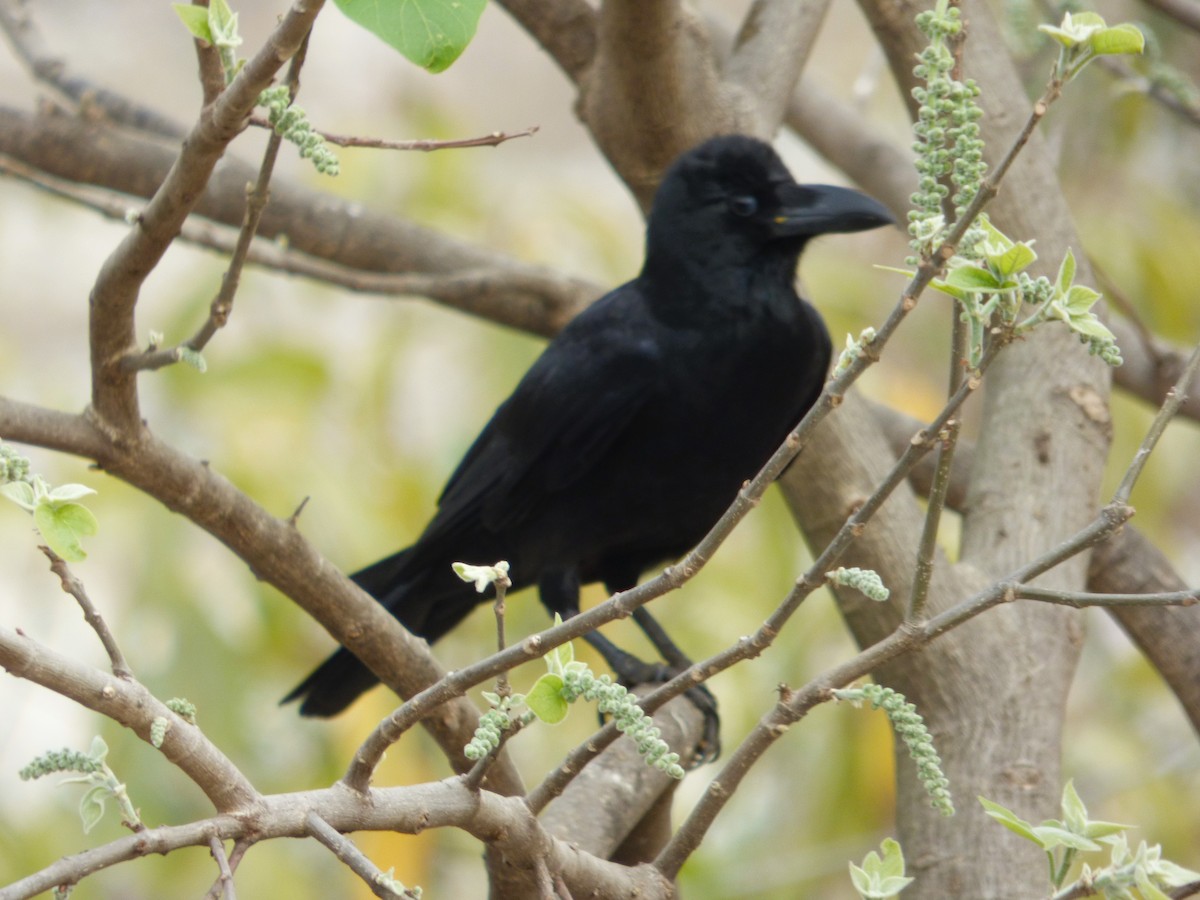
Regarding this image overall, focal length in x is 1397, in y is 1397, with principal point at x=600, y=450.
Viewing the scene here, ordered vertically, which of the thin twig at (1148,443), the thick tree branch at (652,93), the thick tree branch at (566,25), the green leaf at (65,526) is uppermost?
the thick tree branch at (566,25)

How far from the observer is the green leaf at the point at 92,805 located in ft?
3.84

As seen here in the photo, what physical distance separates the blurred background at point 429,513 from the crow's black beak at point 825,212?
1.66ft

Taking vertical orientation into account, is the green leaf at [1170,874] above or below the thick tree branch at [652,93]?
below

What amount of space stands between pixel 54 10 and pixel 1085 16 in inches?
511

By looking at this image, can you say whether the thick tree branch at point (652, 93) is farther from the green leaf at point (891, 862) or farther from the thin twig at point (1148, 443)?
the green leaf at point (891, 862)

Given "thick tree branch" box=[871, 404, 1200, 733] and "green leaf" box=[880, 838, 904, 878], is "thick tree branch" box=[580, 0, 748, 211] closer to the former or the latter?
"thick tree branch" box=[871, 404, 1200, 733]

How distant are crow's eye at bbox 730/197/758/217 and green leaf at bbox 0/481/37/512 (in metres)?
2.09

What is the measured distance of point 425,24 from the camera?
4.18ft

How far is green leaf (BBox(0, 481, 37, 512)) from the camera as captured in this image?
1.07 metres

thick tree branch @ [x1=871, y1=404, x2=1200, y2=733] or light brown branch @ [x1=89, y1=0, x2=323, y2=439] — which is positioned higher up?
light brown branch @ [x1=89, y1=0, x2=323, y2=439]

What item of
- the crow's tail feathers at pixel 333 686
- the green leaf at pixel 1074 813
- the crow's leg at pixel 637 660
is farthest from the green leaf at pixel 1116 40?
the crow's tail feathers at pixel 333 686

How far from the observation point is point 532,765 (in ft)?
16.0

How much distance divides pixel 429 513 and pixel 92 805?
2.97m

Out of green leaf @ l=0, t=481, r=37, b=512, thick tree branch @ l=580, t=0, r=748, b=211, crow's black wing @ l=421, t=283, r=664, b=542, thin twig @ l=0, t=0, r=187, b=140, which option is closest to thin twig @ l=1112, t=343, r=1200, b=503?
green leaf @ l=0, t=481, r=37, b=512
